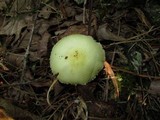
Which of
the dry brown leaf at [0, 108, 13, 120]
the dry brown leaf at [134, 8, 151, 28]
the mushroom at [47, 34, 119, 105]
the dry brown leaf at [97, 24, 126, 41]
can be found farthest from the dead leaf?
the dry brown leaf at [0, 108, 13, 120]

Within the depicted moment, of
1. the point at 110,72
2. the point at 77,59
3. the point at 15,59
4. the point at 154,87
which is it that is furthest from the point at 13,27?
the point at 154,87

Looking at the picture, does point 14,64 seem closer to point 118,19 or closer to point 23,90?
point 23,90

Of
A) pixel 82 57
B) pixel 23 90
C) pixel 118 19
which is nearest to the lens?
pixel 82 57

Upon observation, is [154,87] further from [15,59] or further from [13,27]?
[13,27]

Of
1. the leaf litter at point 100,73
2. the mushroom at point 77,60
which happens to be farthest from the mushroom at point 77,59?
→ the leaf litter at point 100,73

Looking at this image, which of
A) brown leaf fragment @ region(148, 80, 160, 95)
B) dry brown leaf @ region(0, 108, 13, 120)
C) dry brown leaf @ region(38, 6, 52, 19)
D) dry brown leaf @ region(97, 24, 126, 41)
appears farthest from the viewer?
dry brown leaf @ region(38, 6, 52, 19)

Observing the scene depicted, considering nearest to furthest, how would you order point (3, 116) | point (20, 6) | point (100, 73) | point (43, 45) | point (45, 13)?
point (3, 116), point (100, 73), point (43, 45), point (45, 13), point (20, 6)

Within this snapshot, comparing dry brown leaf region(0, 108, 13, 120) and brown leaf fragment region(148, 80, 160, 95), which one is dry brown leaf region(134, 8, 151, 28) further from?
dry brown leaf region(0, 108, 13, 120)

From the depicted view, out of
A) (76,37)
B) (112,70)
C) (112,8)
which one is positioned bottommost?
(112,70)

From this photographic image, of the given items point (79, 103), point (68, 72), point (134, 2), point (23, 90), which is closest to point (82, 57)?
point (68, 72)
